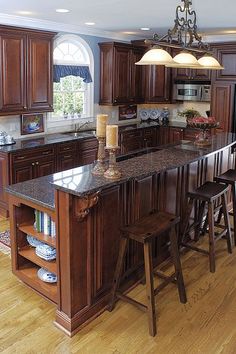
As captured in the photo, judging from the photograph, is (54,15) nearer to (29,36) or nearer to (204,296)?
(29,36)

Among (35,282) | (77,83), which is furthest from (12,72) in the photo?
(35,282)

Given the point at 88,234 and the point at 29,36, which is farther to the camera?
the point at 29,36

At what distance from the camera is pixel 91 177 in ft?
8.98

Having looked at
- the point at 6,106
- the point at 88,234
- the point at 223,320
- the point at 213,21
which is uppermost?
the point at 213,21

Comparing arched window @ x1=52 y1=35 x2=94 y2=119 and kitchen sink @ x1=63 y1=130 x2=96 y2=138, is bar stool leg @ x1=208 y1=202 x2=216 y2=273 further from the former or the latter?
arched window @ x1=52 y1=35 x2=94 y2=119

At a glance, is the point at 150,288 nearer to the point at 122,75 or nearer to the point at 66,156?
the point at 66,156

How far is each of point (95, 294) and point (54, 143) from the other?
2665mm

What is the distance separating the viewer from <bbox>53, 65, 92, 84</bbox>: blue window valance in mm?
5629

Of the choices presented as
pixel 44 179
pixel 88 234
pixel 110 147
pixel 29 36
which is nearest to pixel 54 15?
pixel 29 36

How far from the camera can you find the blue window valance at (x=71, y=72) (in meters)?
5.63

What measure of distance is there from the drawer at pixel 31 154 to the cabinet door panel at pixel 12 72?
594 millimetres

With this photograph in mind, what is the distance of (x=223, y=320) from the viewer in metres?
2.85

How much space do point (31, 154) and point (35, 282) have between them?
209 centimetres

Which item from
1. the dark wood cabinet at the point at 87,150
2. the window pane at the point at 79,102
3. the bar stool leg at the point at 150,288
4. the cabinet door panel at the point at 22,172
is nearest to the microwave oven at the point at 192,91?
the window pane at the point at 79,102
